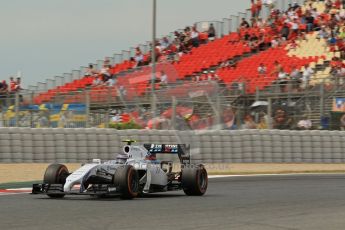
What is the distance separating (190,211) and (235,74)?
76.9 feet

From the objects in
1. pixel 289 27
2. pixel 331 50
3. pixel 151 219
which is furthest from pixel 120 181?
pixel 289 27

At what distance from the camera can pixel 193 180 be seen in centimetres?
1259

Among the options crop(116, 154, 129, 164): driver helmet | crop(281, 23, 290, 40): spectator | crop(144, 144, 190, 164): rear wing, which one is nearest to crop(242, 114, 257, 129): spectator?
→ crop(144, 144, 190, 164): rear wing

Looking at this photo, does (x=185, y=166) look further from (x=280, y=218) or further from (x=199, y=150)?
(x=199, y=150)

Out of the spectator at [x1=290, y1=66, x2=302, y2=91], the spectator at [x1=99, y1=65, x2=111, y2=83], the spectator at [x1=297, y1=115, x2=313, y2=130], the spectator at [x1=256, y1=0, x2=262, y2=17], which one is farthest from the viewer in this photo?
the spectator at [x1=256, y1=0, x2=262, y2=17]

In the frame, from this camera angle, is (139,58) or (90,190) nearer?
(90,190)

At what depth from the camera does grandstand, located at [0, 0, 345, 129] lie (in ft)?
74.0

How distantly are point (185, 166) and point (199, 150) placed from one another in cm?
943

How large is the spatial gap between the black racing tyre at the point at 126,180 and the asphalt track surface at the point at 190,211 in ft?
0.55

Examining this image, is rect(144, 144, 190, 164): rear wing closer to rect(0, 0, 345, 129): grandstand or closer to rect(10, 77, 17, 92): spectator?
rect(0, 0, 345, 129): grandstand

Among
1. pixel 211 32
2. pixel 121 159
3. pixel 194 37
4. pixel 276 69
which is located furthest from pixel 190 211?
pixel 211 32

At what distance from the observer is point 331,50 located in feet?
98.2

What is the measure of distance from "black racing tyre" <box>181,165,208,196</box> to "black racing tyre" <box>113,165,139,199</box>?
129 centimetres

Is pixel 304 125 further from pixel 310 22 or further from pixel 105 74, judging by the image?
pixel 105 74
